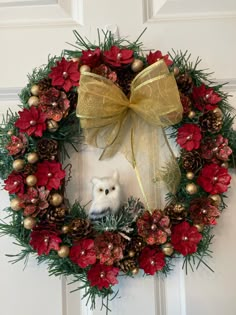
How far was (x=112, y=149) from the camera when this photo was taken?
2.45 feet

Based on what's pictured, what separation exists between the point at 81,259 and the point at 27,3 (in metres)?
0.52

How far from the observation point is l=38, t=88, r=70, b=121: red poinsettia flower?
0.69 meters

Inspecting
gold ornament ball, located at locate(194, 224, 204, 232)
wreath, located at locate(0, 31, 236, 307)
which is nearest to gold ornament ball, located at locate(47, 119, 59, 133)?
wreath, located at locate(0, 31, 236, 307)

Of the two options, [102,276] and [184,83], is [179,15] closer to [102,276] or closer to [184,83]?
[184,83]

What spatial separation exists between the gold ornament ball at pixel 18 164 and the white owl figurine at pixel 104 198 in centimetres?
13

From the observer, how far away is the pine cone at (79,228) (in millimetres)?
685

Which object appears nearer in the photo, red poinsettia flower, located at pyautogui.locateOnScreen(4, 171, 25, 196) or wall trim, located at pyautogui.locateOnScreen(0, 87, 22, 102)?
red poinsettia flower, located at pyautogui.locateOnScreen(4, 171, 25, 196)

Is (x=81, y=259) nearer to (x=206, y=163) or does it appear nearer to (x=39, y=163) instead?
(x=39, y=163)

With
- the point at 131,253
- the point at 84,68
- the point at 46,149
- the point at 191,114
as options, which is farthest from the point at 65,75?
the point at 131,253

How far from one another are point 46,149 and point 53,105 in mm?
82

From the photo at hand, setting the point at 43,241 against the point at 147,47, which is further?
the point at 147,47

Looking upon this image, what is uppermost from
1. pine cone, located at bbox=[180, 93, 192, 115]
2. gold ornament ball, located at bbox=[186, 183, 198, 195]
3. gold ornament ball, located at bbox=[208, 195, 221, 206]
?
pine cone, located at bbox=[180, 93, 192, 115]

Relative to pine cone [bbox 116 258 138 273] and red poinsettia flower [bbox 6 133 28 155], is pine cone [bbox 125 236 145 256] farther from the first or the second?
red poinsettia flower [bbox 6 133 28 155]

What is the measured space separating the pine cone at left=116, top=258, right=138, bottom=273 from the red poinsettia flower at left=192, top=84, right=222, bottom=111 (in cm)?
31
